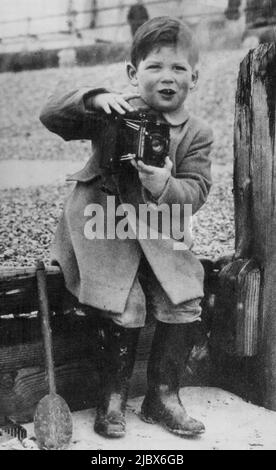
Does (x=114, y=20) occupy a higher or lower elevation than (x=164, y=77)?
higher

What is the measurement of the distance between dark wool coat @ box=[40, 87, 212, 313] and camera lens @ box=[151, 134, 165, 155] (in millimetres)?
88

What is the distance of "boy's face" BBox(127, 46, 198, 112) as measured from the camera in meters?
1.78

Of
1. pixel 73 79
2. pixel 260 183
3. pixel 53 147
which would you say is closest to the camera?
pixel 260 183

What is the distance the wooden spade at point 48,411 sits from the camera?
167cm

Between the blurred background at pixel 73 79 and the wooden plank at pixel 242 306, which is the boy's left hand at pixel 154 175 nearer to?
the wooden plank at pixel 242 306

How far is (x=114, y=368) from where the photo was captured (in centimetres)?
182

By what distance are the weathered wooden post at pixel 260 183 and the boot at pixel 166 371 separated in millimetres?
246

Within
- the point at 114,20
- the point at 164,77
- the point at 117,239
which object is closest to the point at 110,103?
the point at 164,77

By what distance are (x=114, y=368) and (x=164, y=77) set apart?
2.55 feet

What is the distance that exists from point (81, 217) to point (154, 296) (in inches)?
11.4

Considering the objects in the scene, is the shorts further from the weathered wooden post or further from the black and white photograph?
the weathered wooden post

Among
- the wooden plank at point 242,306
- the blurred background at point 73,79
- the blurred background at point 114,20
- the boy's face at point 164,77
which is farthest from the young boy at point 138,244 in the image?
the blurred background at point 114,20

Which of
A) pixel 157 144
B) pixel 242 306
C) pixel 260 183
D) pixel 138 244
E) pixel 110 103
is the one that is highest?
pixel 110 103

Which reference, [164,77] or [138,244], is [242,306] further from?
[164,77]
